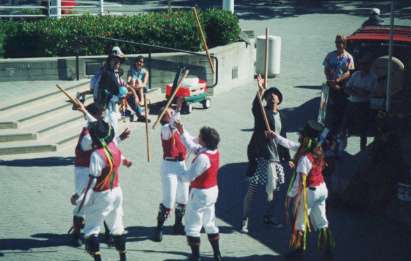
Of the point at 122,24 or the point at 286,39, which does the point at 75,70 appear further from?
the point at 286,39

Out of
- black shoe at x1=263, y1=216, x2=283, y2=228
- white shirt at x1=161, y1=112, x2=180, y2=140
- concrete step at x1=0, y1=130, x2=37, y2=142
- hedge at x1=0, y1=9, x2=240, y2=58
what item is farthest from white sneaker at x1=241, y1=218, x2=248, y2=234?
hedge at x1=0, y1=9, x2=240, y2=58

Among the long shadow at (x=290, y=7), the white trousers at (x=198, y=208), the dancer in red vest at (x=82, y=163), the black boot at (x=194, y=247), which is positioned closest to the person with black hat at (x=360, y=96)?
the white trousers at (x=198, y=208)

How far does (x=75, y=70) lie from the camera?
1878cm

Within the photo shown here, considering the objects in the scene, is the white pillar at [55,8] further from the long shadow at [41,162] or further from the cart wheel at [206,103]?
the long shadow at [41,162]

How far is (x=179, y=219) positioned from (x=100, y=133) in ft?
6.78

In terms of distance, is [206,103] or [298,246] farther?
[206,103]

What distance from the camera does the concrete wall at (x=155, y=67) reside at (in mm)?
18594

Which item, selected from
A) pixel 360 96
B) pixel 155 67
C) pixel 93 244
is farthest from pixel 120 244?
pixel 155 67

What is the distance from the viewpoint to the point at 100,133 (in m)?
10.3

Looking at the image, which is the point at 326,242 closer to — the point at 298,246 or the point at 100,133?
the point at 298,246

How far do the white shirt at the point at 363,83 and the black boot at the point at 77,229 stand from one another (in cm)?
600

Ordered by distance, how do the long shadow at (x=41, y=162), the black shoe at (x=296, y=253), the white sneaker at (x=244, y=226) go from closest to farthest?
1. the black shoe at (x=296, y=253)
2. the white sneaker at (x=244, y=226)
3. the long shadow at (x=41, y=162)

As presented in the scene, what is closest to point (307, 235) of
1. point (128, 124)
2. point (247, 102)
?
point (128, 124)

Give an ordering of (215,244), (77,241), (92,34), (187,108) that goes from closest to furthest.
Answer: (215,244), (77,241), (187,108), (92,34)
